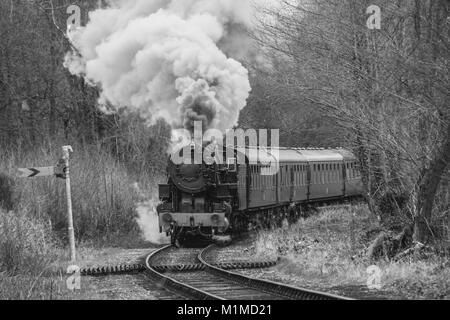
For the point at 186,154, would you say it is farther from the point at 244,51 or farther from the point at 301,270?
the point at 301,270

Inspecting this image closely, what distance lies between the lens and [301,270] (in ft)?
40.5

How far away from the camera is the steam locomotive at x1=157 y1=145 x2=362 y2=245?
1725 cm

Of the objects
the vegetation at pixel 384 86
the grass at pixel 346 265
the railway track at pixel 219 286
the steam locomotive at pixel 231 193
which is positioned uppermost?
the vegetation at pixel 384 86

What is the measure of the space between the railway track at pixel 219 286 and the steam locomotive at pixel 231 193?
2.75 metres

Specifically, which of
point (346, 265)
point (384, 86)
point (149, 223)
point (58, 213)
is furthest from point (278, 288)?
point (149, 223)

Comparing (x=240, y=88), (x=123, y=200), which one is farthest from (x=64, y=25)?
(x=240, y=88)

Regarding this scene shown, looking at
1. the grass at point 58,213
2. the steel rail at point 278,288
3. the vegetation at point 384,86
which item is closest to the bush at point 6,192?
the grass at point 58,213

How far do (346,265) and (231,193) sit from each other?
6.11 metres

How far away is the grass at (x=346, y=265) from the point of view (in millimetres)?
9695

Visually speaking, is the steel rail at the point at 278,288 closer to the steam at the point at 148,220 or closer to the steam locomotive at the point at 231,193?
the steam locomotive at the point at 231,193

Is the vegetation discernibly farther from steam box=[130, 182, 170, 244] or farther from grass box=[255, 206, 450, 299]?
steam box=[130, 182, 170, 244]

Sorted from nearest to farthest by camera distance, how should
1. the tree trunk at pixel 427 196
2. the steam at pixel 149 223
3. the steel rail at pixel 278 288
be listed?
the steel rail at pixel 278 288
the tree trunk at pixel 427 196
the steam at pixel 149 223

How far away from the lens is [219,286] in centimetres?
1137

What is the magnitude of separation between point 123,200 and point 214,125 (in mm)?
4943
